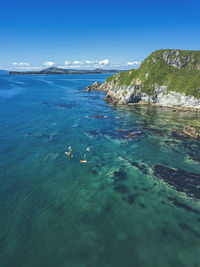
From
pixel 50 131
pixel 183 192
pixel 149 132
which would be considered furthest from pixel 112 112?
pixel 183 192

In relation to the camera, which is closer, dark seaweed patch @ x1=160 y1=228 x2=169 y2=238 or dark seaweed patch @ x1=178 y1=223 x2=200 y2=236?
dark seaweed patch @ x1=160 y1=228 x2=169 y2=238

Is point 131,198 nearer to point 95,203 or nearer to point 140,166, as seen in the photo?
point 95,203

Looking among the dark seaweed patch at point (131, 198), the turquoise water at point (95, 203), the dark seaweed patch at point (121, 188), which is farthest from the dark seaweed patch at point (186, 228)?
the dark seaweed patch at point (121, 188)

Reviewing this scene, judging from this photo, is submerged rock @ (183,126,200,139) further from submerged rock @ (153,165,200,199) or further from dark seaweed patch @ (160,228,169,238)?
dark seaweed patch @ (160,228,169,238)

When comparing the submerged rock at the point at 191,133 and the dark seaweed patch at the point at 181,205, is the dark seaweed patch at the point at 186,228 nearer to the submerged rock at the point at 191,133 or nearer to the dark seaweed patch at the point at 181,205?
the dark seaweed patch at the point at 181,205

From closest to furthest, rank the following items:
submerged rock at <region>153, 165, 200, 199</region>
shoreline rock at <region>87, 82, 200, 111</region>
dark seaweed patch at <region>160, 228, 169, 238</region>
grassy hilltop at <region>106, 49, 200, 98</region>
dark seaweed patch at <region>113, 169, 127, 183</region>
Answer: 1. dark seaweed patch at <region>160, 228, 169, 238</region>
2. submerged rock at <region>153, 165, 200, 199</region>
3. dark seaweed patch at <region>113, 169, 127, 183</region>
4. shoreline rock at <region>87, 82, 200, 111</region>
5. grassy hilltop at <region>106, 49, 200, 98</region>

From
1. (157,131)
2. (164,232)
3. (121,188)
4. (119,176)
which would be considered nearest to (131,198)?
(121,188)

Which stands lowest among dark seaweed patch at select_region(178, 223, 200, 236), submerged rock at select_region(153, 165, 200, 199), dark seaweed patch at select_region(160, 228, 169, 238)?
dark seaweed patch at select_region(160, 228, 169, 238)

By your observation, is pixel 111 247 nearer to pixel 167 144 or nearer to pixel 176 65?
pixel 167 144

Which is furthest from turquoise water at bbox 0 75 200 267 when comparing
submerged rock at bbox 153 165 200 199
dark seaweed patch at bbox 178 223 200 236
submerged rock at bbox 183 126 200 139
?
submerged rock at bbox 183 126 200 139
